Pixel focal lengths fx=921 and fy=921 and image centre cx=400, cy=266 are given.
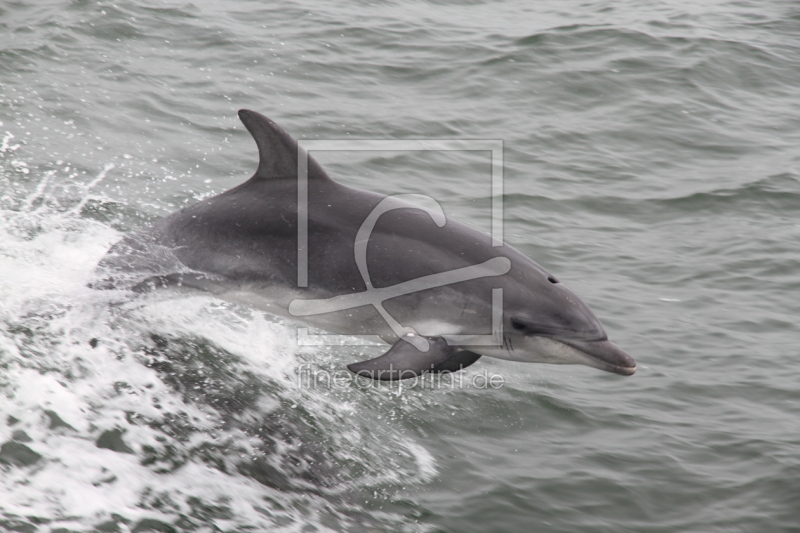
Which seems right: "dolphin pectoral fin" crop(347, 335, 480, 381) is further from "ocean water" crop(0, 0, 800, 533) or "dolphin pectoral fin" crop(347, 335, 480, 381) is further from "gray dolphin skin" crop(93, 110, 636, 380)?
"ocean water" crop(0, 0, 800, 533)

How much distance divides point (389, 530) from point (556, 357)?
160 centimetres

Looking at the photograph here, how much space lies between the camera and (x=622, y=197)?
11125 mm

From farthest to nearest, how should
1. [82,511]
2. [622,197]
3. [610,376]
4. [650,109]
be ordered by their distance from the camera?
1. [650,109]
2. [622,197]
3. [610,376]
4. [82,511]

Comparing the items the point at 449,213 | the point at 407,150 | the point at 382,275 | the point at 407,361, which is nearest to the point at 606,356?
the point at 407,361

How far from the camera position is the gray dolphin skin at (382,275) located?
19.9 ft

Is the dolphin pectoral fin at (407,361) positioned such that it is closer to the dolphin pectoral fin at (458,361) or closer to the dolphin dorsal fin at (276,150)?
the dolphin pectoral fin at (458,361)

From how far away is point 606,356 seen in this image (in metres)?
→ 5.98

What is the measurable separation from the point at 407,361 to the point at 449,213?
4650 millimetres

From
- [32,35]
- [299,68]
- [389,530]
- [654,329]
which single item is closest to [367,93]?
[299,68]

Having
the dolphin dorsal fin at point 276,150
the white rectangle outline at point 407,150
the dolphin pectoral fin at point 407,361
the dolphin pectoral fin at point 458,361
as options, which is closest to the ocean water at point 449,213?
the white rectangle outline at point 407,150

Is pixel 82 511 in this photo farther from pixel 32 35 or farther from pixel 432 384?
pixel 32 35

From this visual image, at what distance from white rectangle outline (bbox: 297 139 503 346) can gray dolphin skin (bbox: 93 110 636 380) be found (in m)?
0.02

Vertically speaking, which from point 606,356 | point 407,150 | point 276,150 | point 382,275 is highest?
point 276,150

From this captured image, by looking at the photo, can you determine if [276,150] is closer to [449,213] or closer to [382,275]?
[382,275]
